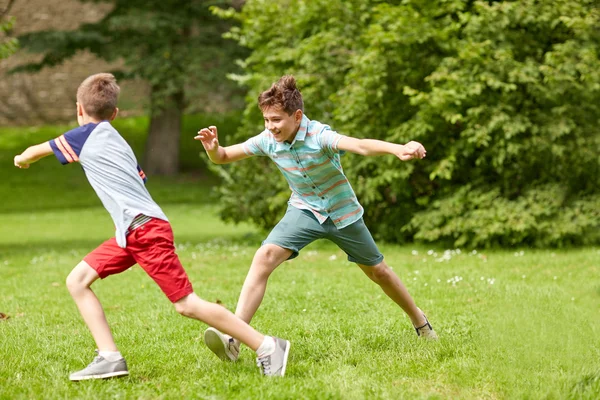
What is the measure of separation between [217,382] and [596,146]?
7996 mm

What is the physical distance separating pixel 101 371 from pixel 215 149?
4.89ft

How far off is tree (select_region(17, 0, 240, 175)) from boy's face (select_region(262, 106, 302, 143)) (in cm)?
1898

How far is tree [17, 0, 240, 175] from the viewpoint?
23.6 m

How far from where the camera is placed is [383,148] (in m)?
4.27

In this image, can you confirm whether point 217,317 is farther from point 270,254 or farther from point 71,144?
point 71,144

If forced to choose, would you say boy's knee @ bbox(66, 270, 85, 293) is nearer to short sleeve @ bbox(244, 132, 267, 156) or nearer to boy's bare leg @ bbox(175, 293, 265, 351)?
boy's bare leg @ bbox(175, 293, 265, 351)

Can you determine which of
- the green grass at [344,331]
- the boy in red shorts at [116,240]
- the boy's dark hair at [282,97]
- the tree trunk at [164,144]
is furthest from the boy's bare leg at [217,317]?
the tree trunk at [164,144]

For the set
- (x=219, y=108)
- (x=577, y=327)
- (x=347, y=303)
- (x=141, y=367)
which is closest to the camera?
(x=141, y=367)

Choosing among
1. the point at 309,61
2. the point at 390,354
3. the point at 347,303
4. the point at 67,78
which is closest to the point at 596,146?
the point at 309,61

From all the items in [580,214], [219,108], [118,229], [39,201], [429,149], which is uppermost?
[118,229]

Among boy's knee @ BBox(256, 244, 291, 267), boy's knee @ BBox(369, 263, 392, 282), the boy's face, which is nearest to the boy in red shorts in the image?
boy's knee @ BBox(256, 244, 291, 267)

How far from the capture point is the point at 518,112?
11.0 metres

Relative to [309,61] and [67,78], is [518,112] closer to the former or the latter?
[309,61]

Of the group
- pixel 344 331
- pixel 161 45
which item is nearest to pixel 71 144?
pixel 344 331
